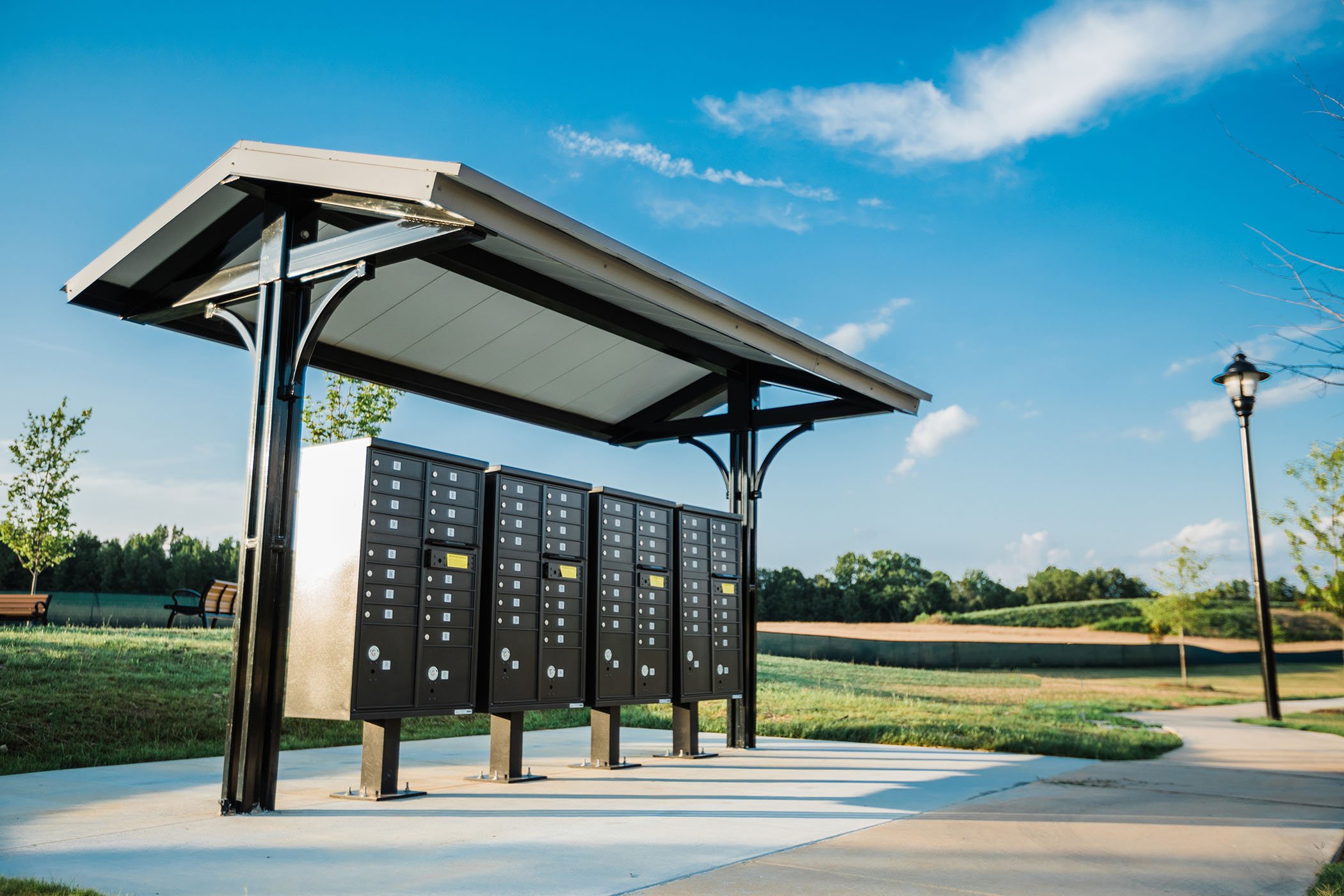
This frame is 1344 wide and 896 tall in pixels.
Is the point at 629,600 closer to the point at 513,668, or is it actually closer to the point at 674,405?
the point at 513,668

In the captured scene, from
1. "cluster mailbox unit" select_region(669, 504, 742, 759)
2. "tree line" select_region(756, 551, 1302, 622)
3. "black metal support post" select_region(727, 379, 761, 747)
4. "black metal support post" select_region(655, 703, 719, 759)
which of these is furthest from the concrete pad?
Result: "tree line" select_region(756, 551, 1302, 622)

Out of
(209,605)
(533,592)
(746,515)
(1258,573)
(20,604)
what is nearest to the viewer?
(533,592)

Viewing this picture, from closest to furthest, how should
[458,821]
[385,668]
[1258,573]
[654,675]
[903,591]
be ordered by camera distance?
[458,821], [385,668], [654,675], [1258,573], [903,591]

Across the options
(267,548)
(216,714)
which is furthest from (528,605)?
(216,714)

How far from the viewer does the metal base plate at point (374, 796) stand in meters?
5.44

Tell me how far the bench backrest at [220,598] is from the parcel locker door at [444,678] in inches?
310

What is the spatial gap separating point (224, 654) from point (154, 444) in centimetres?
353

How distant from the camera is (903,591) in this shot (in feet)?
67.8

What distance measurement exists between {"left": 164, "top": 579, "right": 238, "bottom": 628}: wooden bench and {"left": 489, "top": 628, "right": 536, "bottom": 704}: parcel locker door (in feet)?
24.7

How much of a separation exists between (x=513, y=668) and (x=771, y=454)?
12.2 ft

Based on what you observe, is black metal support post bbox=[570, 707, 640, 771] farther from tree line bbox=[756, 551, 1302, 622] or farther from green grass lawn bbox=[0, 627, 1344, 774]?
tree line bbox=[756, 551, 1302, 622]

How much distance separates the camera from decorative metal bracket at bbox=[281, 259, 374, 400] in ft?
16.4

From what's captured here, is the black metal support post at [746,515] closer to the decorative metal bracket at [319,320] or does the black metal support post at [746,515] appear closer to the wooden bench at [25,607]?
the decorative metal bracket at [319,320]

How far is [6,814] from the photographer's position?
4.80 metres
